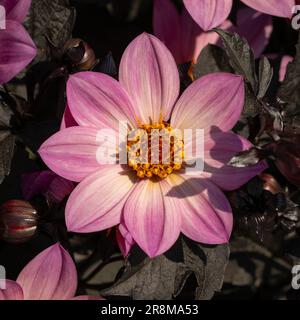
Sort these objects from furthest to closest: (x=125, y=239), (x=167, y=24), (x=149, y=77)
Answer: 1. (x=167, y=24)
2. (x=149, y=77)
3. (x=125, y=239)

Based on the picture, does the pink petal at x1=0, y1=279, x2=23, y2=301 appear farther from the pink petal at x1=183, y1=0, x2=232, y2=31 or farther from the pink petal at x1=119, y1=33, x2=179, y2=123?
the pink petal at x1=183, y1=0, x2=232, y2=31

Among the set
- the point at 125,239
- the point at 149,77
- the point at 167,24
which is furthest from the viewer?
the point at 167,24

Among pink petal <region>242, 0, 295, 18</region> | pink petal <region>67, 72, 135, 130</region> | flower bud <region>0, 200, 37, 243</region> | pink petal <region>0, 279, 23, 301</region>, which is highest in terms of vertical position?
pink petal <region>242, 0, 295, 18</region>

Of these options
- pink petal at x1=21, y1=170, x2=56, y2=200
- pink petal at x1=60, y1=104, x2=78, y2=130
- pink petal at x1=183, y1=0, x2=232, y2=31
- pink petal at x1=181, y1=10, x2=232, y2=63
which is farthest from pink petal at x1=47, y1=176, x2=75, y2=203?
pink petal at x1=181, y1=10, x2=232, y2=63

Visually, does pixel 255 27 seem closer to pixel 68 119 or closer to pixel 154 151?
pixel 154 151

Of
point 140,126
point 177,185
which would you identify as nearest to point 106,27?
point 140,126

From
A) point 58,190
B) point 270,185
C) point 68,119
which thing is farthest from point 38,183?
point 270,185

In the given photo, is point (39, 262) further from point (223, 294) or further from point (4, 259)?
point (223, 294)
